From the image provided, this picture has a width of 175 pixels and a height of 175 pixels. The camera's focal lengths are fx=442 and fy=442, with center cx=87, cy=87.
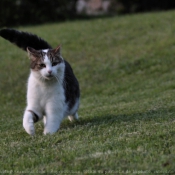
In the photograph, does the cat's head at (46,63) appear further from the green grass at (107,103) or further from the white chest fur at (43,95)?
the green grass at (107,103)

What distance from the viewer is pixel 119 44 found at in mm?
17797

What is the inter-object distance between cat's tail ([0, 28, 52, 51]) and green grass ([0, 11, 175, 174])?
155 centimetres

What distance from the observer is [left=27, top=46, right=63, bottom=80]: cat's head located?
6973mm

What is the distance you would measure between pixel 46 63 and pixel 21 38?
1.21 metres

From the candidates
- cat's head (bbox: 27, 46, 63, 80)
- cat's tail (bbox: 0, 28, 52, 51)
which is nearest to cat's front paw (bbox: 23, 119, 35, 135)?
cat's head (bbox: 27, 46, 63, 80)

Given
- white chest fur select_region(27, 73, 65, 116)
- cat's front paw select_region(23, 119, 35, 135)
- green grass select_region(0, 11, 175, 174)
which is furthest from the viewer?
white chest fur select_region(27, 73, 65, 116)

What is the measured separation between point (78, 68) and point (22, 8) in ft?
35.4

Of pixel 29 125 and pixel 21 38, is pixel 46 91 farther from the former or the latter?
pixel 21 38

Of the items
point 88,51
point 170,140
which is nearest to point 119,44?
point 88,51

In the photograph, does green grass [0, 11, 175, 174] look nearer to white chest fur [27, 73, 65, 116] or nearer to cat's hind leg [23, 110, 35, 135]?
cat's hind leg [23, 110, 35, 135]

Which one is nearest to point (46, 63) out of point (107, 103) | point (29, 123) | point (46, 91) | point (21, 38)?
point (46, 91)

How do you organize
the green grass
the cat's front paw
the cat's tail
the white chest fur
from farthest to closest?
the cat's tail → the white chest fur → the cat's front paw → the green grass

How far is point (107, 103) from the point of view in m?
11.5

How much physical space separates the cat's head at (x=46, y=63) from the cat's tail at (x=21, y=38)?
2.56 ft
